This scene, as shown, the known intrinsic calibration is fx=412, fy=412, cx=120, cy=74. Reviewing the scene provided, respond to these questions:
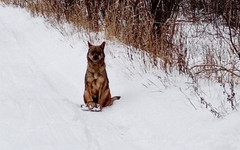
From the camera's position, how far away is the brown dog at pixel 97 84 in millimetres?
5832

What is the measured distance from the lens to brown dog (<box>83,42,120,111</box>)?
19.1ft

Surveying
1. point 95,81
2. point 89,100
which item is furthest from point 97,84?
point 89,100

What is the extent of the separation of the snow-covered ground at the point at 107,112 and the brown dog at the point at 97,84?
0.60 ft

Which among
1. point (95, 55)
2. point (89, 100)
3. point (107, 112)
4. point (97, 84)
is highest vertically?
point (95, 55)

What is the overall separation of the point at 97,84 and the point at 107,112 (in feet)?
1.41

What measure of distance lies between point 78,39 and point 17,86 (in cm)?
306

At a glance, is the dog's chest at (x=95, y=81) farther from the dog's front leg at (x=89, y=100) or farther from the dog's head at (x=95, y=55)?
the dog's head at (x=95, y=55)

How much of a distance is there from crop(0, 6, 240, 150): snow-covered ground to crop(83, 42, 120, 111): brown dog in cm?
18

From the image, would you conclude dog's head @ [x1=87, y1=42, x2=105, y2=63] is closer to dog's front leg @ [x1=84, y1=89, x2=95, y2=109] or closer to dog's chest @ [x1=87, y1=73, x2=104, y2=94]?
dog's chest @ [x1=87, y1=73, x2=104, y2=94]

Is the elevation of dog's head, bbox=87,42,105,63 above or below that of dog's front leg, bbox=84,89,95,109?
above

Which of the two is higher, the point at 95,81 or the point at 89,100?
the point at 95,81

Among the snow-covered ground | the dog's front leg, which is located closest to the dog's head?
the dog's front leg

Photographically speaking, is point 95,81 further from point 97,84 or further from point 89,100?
point 89,100

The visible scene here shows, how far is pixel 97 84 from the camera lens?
5914 mm
